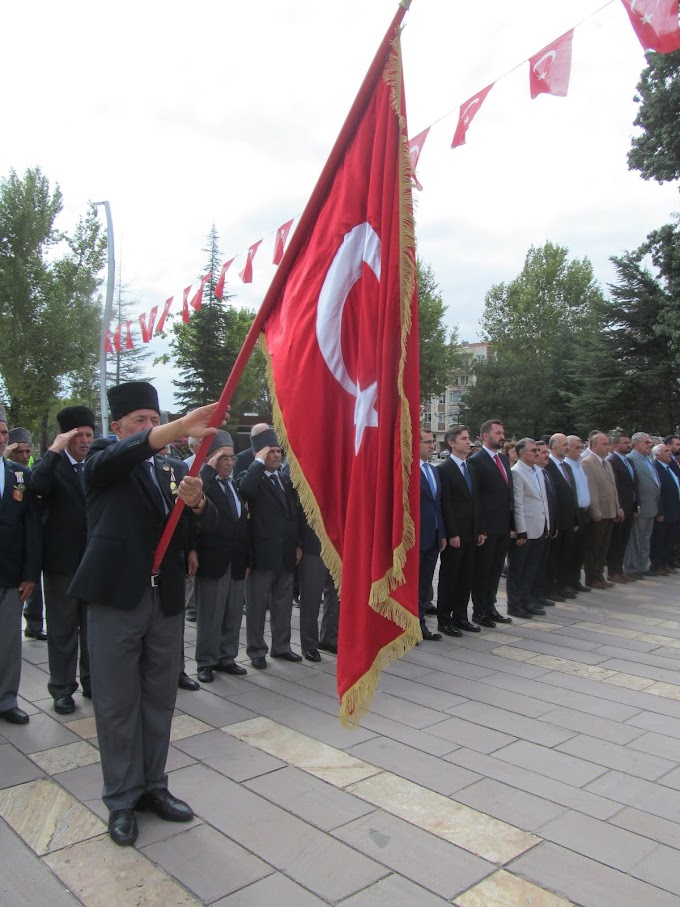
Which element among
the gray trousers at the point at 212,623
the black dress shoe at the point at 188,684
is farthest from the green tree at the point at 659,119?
the black dress shoe at the point at 188,684

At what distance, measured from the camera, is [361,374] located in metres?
2.96

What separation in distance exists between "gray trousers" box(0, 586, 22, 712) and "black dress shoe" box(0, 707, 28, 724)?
0.03 metres

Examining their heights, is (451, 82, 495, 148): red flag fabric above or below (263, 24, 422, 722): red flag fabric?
above

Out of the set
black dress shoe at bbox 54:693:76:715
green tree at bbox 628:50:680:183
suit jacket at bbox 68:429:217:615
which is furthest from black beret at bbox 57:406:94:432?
green tree at bbox 628:50:680:183

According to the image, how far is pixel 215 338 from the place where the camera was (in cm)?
4056

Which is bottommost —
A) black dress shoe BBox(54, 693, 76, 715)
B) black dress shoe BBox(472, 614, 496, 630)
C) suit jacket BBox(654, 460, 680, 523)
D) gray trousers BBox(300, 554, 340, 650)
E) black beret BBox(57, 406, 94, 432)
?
black dress shoe BBox(472, 614, 496, 630)

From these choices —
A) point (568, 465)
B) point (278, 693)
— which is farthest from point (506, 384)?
point (278, 693)

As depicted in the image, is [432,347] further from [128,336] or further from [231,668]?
[231,668]

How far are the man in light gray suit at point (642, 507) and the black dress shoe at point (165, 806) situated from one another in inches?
348

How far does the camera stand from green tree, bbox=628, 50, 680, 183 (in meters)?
16.4

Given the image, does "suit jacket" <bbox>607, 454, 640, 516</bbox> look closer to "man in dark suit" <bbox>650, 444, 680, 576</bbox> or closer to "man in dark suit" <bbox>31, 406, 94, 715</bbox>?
"man in dark suit" <bbox>650, 444, 680, 576</bbox>

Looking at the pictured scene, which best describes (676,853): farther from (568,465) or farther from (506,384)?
(506,384)

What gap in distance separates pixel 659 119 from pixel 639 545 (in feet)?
38.3

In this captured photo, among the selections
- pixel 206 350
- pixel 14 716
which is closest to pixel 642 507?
pixel 14 716
